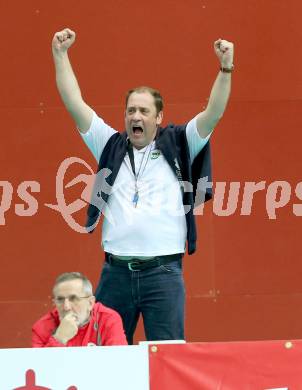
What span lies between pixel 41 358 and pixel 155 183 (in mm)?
1306

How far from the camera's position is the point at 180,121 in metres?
6.26

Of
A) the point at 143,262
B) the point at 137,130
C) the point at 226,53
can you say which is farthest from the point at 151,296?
the point at 226,53

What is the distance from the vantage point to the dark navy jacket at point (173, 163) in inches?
187

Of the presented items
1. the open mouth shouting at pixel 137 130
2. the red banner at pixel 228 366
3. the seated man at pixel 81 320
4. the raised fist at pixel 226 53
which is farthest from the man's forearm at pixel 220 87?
the red banner at pixel 228 366

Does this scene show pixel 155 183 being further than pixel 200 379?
Yes

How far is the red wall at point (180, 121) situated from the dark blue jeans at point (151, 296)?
1.59 m

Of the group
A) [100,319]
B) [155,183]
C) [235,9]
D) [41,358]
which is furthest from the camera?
[235,9]

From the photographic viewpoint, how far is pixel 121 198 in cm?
474

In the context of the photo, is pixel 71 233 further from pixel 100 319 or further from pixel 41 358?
pixel 41 358

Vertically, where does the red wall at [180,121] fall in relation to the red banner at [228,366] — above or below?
above

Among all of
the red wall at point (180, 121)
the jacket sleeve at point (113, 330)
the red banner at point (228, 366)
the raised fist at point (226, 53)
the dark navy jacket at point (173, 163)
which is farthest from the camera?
the red wall at point (180, 121)

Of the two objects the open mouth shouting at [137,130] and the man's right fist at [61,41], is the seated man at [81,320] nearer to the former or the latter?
the open mouth shouting at [137,130]

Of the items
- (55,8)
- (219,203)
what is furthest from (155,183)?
(55,8)

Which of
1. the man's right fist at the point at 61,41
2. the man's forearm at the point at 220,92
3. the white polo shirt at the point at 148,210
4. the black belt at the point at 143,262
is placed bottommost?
the black belt at the point at 143,262
